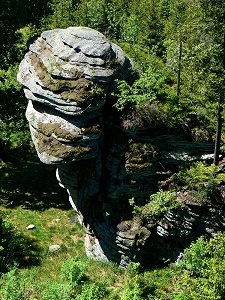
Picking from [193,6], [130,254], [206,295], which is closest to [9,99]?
[130,254]

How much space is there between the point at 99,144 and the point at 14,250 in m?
9.20

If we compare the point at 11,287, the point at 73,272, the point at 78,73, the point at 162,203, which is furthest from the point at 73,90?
the point at 11,287

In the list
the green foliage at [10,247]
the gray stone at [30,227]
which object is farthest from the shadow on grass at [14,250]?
the gray stone at [30,227]

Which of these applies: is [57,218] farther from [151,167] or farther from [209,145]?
[209,145]

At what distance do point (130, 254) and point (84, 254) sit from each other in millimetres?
4140

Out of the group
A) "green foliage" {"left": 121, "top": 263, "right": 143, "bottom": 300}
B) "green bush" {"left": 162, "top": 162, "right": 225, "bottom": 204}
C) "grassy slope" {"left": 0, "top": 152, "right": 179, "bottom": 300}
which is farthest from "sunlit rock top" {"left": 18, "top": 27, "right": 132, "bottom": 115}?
"grassy slope" {"left": 0, "top": 152, "right": 179, "bottom": 300}

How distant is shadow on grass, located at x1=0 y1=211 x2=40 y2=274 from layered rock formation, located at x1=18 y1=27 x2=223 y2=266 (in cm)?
406

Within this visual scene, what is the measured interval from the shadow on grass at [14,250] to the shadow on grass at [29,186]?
4556 millimetres

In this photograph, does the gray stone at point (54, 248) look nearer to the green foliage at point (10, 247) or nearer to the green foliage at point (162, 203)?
the green foliage at point (10, 247)

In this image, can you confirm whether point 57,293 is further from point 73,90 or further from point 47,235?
point 73,90

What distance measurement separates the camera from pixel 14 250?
76.5 ft

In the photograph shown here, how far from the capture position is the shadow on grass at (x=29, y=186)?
29188 mm

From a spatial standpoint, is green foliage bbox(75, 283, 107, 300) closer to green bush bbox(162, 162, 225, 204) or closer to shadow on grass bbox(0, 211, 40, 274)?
shadow on grass bbox(0, 211, 40, 274)

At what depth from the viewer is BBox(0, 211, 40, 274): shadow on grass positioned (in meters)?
22.5
